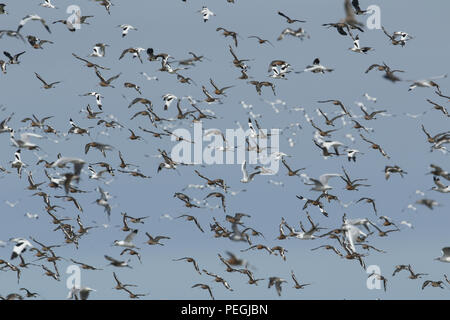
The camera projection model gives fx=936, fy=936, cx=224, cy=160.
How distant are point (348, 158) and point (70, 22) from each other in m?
21.0

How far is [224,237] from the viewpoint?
66812 mm

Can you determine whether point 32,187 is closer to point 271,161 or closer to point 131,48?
point 131,48

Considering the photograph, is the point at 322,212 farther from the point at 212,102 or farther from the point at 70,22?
the point at 70,22

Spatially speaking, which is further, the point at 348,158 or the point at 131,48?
the point at 131,48

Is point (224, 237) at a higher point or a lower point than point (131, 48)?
lower
